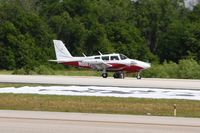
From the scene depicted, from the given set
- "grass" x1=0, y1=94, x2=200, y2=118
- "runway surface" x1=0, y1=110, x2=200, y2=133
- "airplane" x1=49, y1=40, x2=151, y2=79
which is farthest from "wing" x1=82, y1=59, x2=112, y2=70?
"runway surface" x1=0, y1=110, x2=200, y2=133

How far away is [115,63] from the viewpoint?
51594mm

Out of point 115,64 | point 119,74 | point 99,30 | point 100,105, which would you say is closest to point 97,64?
point 115,64

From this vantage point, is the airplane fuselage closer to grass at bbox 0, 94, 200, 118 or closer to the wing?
the wing

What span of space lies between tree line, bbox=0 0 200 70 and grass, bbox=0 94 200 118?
5633 cm

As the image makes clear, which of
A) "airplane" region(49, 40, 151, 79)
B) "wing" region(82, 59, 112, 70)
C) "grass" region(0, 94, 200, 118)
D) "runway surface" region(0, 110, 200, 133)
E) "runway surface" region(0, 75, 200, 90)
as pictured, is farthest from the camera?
"wing" region(82, 59, 112, 70)

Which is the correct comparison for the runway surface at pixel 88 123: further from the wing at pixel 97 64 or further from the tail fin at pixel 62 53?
the tail fin at pixel 62 53

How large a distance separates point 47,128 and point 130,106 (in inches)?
304

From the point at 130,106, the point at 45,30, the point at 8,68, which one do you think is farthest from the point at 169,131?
the point at 45,30

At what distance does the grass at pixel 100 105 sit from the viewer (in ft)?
64.2

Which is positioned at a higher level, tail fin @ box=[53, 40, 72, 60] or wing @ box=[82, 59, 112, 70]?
tail fin @ box=[53, 40, 72, 60]

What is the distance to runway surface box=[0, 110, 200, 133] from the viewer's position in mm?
13562

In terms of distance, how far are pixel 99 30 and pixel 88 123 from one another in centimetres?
7731

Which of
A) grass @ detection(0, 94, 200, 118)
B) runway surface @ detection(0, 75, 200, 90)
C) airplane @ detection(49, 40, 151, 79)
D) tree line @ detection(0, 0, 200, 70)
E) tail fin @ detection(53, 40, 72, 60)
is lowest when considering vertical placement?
grass @ detection(0, 94, 200, 118)

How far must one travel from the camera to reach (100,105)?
21.3 m
